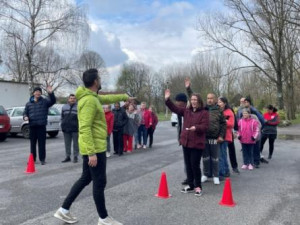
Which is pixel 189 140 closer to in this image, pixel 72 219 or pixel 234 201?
pixel 234 201

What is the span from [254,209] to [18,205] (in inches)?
155

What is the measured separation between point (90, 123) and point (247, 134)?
5.85 meters

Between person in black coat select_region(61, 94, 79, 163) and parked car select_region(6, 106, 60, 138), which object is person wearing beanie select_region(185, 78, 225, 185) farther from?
parked car select_region(6, 106, 60, 138)

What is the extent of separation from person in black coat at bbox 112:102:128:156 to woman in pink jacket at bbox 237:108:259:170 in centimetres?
423

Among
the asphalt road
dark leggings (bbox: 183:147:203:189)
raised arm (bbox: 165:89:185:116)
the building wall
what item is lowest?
the asphalt road

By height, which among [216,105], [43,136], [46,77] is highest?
[46,77]

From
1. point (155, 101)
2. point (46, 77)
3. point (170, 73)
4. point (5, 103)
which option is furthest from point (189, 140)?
point (155, 101)

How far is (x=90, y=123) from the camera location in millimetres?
4305

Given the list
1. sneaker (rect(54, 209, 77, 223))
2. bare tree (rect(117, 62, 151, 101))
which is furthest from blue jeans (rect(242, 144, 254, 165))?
bare tree (rect(117, 62, 151, 101))

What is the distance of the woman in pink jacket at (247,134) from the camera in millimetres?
9031

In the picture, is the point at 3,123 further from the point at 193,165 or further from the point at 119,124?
the point at 193,165

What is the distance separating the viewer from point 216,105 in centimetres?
740

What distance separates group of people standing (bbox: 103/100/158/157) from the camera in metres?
11.3

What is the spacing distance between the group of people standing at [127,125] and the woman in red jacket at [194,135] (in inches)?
180
